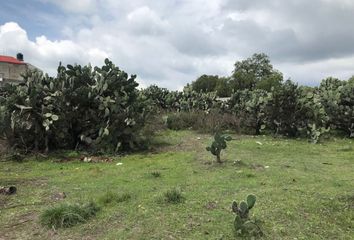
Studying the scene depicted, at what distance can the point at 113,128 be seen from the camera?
392 inches

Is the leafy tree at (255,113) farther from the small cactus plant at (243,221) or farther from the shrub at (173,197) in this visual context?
the small cactus plant at (243,221)

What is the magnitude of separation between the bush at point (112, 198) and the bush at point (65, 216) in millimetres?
→ 482

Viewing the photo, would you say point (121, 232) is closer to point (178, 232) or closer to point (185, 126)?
point (178, 232)

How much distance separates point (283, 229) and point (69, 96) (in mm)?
6658

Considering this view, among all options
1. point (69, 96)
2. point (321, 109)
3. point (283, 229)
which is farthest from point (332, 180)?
point (321, 109)

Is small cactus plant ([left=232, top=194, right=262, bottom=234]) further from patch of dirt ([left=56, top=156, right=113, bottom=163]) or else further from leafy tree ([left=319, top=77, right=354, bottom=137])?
leafy tree ([left=319, top=77, right=354, bottom=137])

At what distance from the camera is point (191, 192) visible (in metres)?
5.75

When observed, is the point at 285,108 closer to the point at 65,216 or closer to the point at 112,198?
the point at 112,198

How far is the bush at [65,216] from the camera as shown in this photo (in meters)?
4.59

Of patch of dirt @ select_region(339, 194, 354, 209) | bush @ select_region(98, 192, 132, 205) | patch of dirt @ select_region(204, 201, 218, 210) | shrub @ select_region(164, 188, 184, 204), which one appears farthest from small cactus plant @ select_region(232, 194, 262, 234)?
bush @ select_region(98, 192, 132, 205)

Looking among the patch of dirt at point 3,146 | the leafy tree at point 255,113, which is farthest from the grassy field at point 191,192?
the leafy tree at point 255,113

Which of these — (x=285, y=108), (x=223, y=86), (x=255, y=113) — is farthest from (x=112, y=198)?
(x=223, y=86)

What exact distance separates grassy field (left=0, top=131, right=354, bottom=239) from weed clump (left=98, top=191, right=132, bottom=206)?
0.20 feet

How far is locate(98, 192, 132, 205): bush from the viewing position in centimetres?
534
